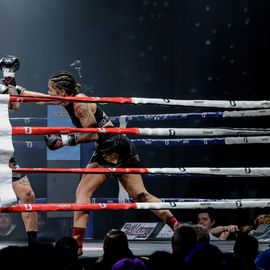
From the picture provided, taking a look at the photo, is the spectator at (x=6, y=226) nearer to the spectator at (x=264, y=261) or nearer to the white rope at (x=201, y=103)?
the white rope at (x=201, y=103)

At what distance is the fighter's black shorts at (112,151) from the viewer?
4.73m

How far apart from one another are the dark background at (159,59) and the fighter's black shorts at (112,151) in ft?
7.28

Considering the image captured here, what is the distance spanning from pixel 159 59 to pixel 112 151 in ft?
10.1

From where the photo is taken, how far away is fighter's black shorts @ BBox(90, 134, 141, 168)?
4734mm

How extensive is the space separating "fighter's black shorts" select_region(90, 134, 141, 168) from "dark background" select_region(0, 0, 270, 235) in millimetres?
2220

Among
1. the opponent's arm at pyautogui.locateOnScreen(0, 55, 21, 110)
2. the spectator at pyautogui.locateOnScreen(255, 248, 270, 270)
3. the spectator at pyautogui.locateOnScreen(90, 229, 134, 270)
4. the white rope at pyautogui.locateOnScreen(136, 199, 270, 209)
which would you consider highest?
the opponent's arm at pyautogui.locateOnScreen(0, 55, 21, 110)

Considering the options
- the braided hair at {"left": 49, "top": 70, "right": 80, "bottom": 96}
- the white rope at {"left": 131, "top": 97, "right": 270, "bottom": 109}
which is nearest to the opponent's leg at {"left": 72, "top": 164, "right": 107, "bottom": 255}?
the braided hair at {"left": 49, "top": 70, "right": 80, "bottom": 96}

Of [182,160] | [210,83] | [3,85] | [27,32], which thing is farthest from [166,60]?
[3,85]

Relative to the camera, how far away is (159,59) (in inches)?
301

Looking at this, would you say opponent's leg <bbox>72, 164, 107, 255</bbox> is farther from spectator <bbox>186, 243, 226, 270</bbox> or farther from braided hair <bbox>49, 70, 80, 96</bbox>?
spectator <bbox>186, 243, 226, 270</bbox>

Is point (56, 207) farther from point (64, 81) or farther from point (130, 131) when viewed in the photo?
point (64, 81)

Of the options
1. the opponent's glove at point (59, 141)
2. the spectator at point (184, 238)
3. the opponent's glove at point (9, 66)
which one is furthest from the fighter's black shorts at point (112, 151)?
the spectator at point (184, 238)

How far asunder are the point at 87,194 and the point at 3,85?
94cm

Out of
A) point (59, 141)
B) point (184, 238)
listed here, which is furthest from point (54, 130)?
point (184, 238)
